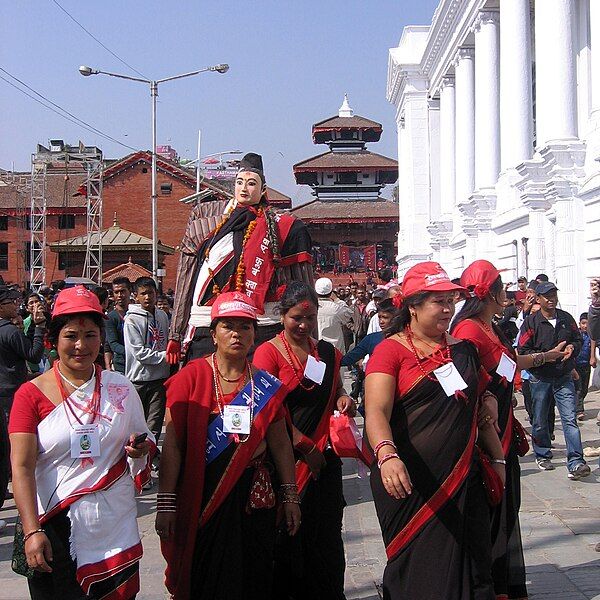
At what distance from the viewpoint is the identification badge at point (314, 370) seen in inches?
195

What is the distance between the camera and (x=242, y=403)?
13.2 feet

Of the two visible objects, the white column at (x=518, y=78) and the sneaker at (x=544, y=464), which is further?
the white column at (x=518, y=78)

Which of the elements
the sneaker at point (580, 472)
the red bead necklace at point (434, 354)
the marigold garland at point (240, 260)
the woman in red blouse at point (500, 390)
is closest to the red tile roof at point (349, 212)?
the sneaker at point (580, 472)

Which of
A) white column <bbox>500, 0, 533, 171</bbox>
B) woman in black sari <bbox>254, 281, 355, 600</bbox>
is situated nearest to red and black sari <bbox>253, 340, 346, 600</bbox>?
woman in black sari <bbox>254, 281, 355, 600</bbox>

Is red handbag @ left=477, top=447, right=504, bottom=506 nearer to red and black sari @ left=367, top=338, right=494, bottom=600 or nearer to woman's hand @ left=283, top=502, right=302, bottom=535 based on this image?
red and black sari @ left=367, top=338, right=494, bottom=600

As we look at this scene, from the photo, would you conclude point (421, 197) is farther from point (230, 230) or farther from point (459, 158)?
point (230, 230)

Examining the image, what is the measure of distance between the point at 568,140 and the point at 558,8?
3302 millimetres

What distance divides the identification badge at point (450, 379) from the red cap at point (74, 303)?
1.52 meters

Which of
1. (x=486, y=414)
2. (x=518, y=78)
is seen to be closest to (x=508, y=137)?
(x=518, y=78)

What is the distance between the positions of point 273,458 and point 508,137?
23083 mm

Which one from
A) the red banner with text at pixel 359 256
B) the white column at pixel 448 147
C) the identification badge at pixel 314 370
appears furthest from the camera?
the red banner with text at pixel 359 256

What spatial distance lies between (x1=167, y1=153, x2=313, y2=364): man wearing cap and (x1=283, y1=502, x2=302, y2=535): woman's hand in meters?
1.58

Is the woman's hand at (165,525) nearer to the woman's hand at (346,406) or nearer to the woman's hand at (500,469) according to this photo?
the woman's hand at (346,406)

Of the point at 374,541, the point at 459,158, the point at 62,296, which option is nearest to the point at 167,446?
the point at 62,296
